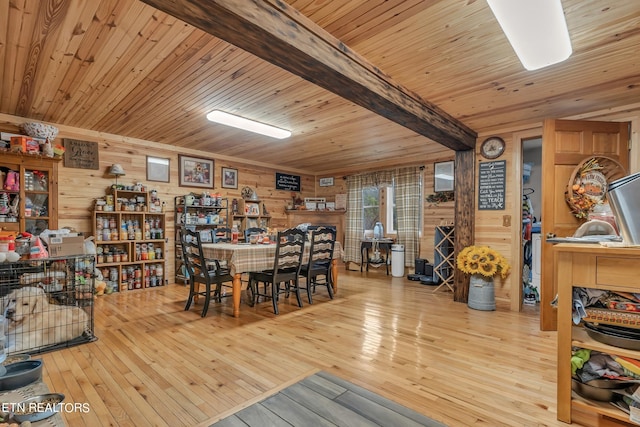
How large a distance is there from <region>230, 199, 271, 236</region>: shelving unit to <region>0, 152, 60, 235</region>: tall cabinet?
2588mm

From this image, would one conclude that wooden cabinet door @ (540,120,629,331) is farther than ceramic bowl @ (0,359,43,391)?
Yes

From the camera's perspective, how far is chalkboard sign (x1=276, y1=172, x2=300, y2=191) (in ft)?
22.1

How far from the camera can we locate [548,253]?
3020mm

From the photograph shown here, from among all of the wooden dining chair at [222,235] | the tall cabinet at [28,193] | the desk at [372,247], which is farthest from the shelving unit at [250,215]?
the tall cabinet at [28,193]

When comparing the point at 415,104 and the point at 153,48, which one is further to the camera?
the point at 415,104

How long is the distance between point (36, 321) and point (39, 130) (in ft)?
8.01

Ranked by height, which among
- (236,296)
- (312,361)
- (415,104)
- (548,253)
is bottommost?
(312,361)

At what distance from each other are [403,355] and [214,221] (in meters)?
4.01

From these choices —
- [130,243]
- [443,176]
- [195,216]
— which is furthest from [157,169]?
[443,176]

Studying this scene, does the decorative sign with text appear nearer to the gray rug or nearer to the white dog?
the white dog

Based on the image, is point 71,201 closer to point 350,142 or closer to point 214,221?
point 214,221

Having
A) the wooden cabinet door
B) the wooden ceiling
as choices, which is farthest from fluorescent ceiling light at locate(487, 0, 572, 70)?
the wooden cabinet door

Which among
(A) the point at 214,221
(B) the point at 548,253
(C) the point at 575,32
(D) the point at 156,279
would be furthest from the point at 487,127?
(D) the point at 156,279

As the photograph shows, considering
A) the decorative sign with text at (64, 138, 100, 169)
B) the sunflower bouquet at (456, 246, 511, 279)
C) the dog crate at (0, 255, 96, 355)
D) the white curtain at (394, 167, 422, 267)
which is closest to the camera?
the dog crate at (0, 255, 96, 355)
